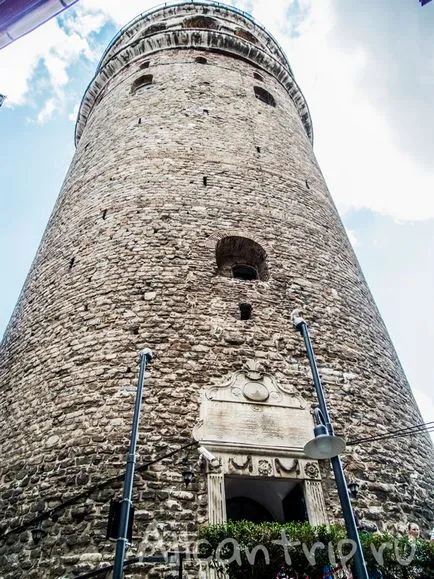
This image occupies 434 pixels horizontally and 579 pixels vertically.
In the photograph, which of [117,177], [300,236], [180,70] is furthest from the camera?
[180,70]

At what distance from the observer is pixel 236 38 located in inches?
530

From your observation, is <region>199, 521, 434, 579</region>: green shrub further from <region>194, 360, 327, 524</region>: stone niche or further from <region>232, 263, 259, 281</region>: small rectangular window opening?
<region>232, 263, 259, 281</region>: small rectangular window opening

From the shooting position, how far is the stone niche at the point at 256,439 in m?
5.07

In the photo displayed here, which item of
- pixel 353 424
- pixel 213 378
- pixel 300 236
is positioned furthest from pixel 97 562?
pixel 300 236

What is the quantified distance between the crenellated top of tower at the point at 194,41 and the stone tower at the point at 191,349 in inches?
152

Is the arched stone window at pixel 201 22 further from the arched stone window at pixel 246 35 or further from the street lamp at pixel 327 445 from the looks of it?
the street lamp at pixel 327 445

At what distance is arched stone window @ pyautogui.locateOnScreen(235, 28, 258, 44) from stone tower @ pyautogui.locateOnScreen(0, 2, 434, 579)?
563 cm

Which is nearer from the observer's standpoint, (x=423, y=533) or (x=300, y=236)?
(x=423, y=533)

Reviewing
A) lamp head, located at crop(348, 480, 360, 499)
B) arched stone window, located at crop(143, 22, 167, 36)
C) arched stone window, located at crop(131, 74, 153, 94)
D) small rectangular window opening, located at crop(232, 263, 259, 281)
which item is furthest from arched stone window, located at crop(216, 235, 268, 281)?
arched stone window, located at crop(143, 22, 167, 36)

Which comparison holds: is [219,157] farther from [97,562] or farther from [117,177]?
[97,562]

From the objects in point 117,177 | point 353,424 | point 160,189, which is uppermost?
point 117,177

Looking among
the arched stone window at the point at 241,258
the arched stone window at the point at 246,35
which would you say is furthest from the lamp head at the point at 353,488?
the arched stone window at the point at 246,35

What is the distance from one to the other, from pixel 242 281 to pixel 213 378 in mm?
1792

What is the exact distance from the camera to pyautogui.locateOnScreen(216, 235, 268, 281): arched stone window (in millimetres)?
7598
